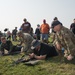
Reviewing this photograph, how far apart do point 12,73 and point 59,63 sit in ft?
5.76

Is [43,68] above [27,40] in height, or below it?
below

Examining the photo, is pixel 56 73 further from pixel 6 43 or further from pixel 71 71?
pixel 6 43

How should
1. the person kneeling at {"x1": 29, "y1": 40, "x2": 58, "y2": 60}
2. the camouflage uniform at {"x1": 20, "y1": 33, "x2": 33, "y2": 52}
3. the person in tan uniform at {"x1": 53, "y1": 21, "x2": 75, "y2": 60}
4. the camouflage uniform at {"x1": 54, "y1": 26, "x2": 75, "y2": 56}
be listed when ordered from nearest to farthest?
the person in tan uniform at {"x1": 53, "y1": 21, "x2": 75, "y2": 60}
the camouflage uniform at {"x1": 54, "y1": 26, "x2": 75, "y2": 56}
the person kneeling at {"x1": 29, "y1": 40, "x2": 58, "y2": 60}
the camouflage uniform at {"x1": 20, "y1": 33, "x2": 33, "y2": 52}

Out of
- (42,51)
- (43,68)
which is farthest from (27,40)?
Answer: (43,68)

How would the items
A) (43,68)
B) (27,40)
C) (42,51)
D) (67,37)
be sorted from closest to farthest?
1. (67,37)
2. (43,68)
3. (42,51)
4. (27,40)

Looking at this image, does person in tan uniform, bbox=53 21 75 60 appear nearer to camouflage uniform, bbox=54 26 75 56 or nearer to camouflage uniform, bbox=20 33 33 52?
camouflage uniform, bbox=54 26 75 56

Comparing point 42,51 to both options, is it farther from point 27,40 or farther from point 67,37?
point 27,40

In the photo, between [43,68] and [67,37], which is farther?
[43,68]

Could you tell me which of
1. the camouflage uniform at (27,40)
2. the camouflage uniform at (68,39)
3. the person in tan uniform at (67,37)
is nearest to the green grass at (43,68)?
the person in tan uniform at (67,37)

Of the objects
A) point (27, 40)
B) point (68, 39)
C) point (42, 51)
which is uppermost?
point (27, 40)

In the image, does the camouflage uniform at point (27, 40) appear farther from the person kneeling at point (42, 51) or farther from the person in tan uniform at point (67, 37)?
the person in tan uniform at point (67, 37)

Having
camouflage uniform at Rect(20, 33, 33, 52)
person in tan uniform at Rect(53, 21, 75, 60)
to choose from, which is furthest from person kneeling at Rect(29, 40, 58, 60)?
camouflage uniform at Rect(20, 33, 33, 52)

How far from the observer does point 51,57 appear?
31.2 feet

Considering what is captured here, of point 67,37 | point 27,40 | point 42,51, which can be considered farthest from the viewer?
point 27,40
